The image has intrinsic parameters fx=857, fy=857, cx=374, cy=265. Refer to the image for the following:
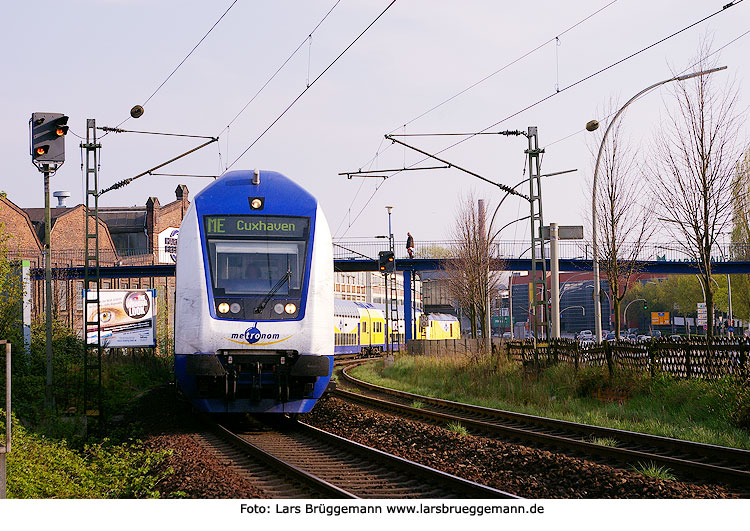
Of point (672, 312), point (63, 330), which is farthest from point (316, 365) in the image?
point (672, 312)

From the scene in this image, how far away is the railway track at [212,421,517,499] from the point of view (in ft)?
30.4

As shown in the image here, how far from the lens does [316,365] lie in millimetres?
14297

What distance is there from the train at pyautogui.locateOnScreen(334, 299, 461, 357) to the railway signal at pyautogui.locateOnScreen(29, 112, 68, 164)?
1089 inches

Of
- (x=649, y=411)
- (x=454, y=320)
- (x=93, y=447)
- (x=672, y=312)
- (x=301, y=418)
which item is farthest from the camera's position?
(x=672, y=312)

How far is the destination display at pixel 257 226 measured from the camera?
14.6 m

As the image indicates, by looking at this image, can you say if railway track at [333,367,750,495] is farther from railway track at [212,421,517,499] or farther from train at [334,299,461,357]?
train at [334,299,461,357]

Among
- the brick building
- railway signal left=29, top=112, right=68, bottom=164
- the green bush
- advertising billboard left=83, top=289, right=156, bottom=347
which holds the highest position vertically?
the brick building

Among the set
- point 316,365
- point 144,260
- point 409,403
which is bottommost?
point 409,403

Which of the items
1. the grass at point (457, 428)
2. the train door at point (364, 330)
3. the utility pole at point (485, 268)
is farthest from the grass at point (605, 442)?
the train door at point (364, 330)

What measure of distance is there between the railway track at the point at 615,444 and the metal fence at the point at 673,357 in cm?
326

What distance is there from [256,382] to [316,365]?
1.03m

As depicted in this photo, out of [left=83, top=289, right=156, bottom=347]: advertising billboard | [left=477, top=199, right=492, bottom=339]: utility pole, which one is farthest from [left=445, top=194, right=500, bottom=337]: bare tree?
[left=83, top=289, right=156, bottom=347]: advertising billboard

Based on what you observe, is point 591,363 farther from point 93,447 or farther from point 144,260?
point 144,260

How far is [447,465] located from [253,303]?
463 cm
